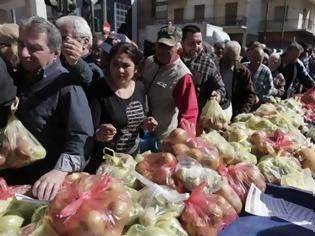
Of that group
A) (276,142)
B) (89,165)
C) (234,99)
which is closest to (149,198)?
(89,165)

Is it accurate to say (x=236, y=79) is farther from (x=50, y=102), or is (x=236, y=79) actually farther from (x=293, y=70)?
(x=50, y=102)

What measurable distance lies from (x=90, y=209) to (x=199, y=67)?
2.50m

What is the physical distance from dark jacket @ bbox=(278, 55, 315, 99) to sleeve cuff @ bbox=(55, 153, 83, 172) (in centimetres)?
492

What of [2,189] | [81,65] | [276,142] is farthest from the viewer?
[276,142]

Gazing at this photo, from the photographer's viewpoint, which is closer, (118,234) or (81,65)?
(118,234)

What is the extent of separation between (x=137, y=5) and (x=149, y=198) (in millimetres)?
41849

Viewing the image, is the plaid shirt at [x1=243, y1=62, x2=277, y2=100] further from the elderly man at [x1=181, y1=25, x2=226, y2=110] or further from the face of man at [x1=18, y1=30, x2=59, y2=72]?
the face of man at [x1=18, y1=30, x2=59, y2=72]

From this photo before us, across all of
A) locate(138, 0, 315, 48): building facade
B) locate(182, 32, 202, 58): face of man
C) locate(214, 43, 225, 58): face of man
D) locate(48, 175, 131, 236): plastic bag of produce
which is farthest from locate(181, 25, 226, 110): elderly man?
locate(138, 0, 315, 48): building facade

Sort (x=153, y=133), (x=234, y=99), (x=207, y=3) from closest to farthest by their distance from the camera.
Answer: (x=153, y=133) → (x=234, y=99) → (x=207, y=3)

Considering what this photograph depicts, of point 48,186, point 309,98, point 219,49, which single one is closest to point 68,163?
point 48,186

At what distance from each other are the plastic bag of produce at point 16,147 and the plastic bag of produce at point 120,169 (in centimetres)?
32

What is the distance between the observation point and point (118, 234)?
1.16m

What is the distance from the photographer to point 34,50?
5.71 ft

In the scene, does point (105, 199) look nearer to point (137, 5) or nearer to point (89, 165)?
point (89, 165)
